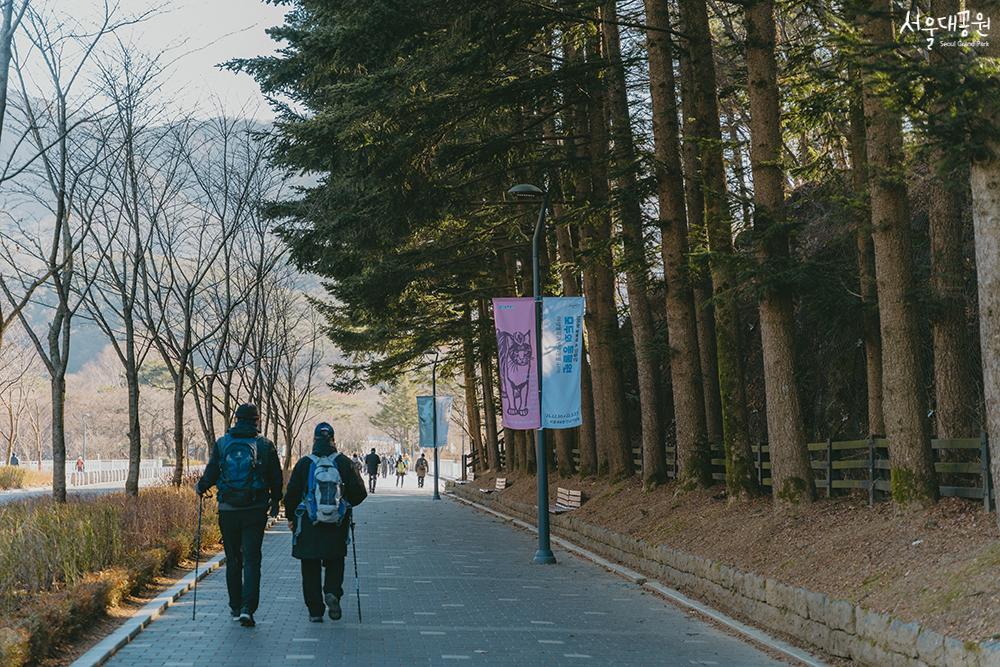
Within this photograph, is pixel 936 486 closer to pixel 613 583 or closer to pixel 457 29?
pixel 613 583

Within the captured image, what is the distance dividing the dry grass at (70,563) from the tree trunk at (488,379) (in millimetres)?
19880

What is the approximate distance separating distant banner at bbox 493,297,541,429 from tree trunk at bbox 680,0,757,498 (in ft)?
9.81

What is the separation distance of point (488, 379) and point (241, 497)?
33.0 meters

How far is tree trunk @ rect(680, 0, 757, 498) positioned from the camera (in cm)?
1652

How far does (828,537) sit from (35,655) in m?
7.73

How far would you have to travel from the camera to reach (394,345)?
4359cm

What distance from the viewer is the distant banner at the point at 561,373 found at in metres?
18.5

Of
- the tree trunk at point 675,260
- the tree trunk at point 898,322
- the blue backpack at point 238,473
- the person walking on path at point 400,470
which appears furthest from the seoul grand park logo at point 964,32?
the person walking on path at point 400,470

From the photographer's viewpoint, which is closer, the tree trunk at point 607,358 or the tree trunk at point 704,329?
the tree trunk at point 704,329

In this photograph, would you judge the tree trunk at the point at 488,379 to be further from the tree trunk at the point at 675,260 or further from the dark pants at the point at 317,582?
the dark pants at the point at 317,582

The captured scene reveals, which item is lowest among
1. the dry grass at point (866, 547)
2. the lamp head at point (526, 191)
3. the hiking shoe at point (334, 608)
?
the hiking shoe at point (334, 608)

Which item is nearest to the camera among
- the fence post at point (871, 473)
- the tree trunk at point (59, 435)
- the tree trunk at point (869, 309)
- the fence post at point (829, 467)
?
the fence post at point (871, 473)

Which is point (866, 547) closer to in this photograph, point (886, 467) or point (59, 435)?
point (886, 467)

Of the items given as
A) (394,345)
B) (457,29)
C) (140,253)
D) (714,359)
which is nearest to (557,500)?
(714,359)
